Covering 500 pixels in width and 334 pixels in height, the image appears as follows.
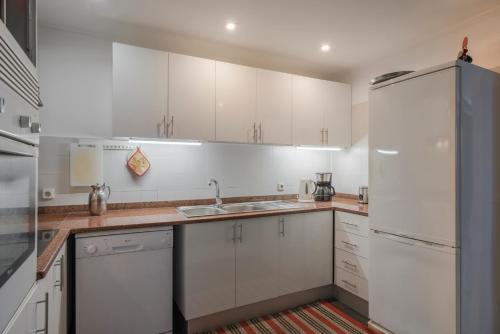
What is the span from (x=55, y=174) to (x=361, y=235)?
8.32 ft

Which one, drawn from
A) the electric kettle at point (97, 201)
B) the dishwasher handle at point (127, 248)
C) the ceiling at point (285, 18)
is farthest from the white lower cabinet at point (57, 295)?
the ceiling at point (285, 18)

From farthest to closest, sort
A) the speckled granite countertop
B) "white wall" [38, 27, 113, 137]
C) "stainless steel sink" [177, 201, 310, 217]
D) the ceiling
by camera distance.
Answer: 1. "stainless steel sink" [177, 201, 310, 217]
2. "white wall" [38, 27, 113, 137]
3. the ceiling
4. the speckled granite countertop

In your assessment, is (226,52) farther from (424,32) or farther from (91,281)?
Result: (91,281)

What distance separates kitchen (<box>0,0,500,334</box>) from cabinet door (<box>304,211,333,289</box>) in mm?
14

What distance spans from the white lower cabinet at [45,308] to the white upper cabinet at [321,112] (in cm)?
217

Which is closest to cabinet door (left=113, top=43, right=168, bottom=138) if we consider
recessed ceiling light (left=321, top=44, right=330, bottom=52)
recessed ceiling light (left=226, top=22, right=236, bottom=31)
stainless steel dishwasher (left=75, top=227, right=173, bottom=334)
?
recessed ceiling light (left=226, top=22, right=236, bottom=31)

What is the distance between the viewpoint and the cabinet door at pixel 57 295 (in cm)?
129

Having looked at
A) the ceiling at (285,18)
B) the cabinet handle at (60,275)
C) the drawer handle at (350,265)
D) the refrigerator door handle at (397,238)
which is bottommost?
the drawer handle at (350,265)

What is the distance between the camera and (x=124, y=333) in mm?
1864

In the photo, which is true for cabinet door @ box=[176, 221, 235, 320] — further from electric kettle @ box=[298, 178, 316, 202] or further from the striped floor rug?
electric kettle @ box=[298, 178, 316, 202]

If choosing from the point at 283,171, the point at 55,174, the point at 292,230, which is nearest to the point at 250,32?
the point at 283,171

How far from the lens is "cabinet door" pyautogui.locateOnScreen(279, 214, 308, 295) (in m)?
2.41

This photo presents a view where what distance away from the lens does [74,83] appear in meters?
2.27

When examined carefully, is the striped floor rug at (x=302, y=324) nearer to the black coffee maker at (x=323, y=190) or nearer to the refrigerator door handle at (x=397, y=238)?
the refrigerator door handle at (x=397, y=238)
